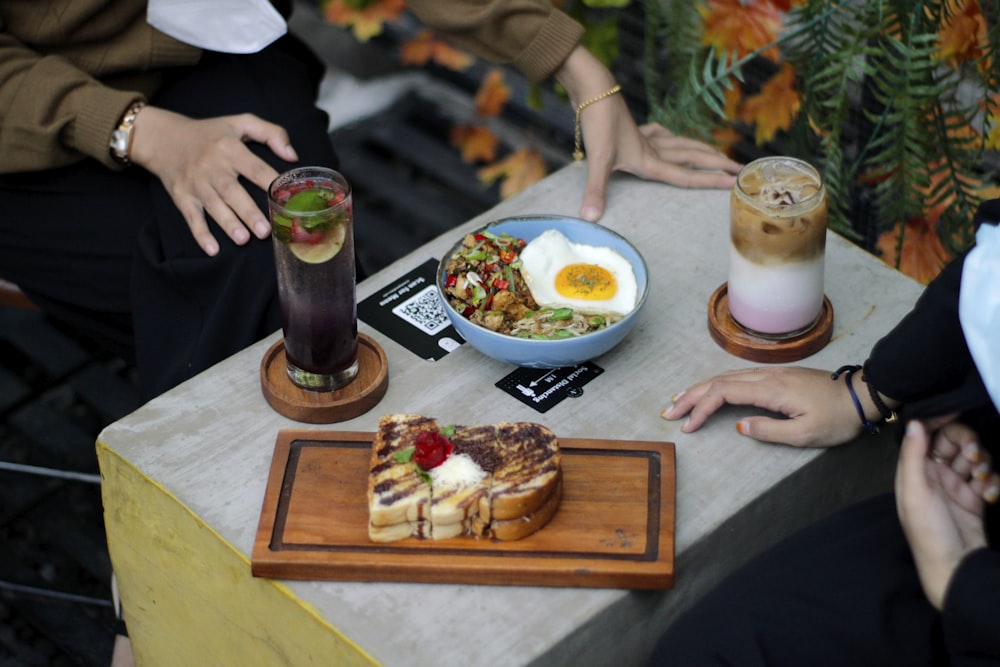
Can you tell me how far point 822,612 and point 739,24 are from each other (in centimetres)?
159

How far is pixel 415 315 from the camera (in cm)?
181

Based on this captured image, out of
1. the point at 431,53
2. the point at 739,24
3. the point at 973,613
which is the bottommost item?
the point at 431,53

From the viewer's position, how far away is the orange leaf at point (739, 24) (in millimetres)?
2582

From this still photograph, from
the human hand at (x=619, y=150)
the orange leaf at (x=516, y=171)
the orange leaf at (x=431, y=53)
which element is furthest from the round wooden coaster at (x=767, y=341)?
the orange leaf at (x=431, y=53)

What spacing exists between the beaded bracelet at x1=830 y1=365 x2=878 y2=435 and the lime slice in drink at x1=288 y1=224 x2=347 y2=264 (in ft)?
2.22

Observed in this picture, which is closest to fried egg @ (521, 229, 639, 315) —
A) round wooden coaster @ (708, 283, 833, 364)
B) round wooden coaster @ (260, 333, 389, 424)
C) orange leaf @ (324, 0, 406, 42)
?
round wooden coaster @ (708, 283, 833, 364)

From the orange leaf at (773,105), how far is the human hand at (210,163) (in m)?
1.20

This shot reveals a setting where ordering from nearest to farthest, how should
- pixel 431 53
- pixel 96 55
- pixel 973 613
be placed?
pixel 973 613, pixel 96 55, pixel 431 53

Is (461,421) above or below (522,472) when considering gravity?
below

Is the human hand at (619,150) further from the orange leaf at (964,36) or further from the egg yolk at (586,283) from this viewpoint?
the orange leaf at (964,36)

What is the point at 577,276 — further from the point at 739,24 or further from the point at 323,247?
the point at 739,24

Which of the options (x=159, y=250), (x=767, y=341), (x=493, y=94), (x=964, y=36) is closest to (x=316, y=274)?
(x=159, y=250)

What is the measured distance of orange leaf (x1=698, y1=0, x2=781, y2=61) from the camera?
8.47ft

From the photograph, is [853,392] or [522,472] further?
[853,392]
